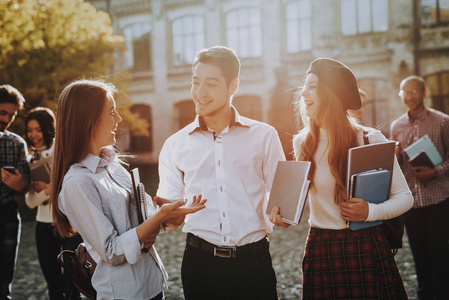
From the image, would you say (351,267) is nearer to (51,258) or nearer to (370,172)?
(370,172)

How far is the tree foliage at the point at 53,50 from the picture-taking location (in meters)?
12.3

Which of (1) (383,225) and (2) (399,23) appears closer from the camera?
(1) (383,225)

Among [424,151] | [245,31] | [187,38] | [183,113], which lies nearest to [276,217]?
[424,151]

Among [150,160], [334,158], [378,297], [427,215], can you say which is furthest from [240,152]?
[150,160]

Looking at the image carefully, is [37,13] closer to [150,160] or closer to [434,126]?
[150,160]

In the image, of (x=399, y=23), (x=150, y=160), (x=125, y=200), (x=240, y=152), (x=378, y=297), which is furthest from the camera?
(x=150, y=160)

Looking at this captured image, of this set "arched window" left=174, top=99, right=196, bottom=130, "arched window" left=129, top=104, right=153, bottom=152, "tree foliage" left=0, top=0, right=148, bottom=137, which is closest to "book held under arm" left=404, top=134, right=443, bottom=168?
"tree foliage" left=0, top=0, right=148, bottom=137

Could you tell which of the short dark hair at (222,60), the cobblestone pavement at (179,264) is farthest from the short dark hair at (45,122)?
the short dark hair at (222,60)

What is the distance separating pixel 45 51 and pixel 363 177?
12942 millimetres

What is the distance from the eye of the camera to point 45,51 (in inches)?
524

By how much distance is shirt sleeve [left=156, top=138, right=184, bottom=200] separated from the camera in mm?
2799

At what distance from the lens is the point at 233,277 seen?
Result: 261cm

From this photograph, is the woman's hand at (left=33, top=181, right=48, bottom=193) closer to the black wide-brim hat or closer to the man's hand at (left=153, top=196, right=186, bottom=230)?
the man's hand at (left=153, top=196, right=186, bottom=230)

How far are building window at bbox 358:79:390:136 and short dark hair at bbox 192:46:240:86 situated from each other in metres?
15.0
